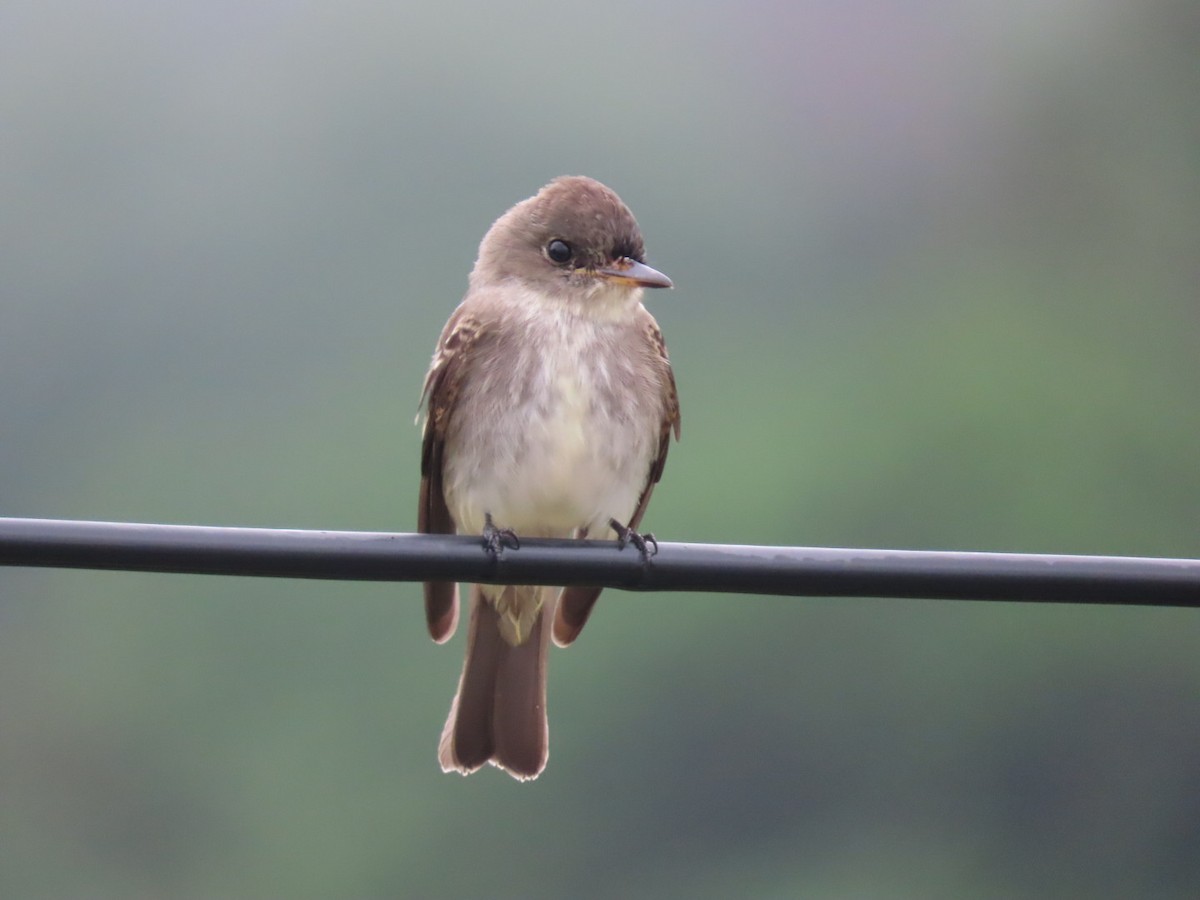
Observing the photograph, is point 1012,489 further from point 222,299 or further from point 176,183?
point 176,183

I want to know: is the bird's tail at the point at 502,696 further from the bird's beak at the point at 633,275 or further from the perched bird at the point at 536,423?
the bird's beak at the point at 633,275

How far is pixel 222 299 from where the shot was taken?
33.1m

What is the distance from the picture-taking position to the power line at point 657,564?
216 cm

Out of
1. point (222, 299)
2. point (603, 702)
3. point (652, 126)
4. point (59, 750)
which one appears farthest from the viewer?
point (652, 126)

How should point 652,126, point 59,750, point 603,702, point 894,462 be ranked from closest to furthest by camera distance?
point 603,702, point 59,750, point 894,462, point 652,126

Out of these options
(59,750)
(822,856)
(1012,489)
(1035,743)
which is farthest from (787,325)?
(59,750)

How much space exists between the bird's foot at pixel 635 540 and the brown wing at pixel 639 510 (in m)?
0.19

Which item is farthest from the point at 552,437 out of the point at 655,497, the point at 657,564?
the point at 655,497

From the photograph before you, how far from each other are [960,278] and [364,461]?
1679cm

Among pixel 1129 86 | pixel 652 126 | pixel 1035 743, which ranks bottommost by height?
pixel 1035 743

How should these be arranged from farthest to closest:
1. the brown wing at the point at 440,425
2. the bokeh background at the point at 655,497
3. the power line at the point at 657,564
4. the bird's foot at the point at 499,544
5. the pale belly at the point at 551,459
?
1. the bokeh background at the point at 655,497
2. the brown wing at the point at 440,425
3. the pale belly at the point at 551,459
4. the bird's foot at the point at 499,544
5. the power line at the point at 657,564

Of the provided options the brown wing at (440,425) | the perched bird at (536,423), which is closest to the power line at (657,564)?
the perched bird at (536,423)

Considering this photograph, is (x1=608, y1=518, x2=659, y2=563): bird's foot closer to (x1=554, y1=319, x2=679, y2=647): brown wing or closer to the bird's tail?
(x1=554, y1=319, x2=679, y2=647): brown wing

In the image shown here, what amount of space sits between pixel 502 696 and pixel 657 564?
1.71 metres
